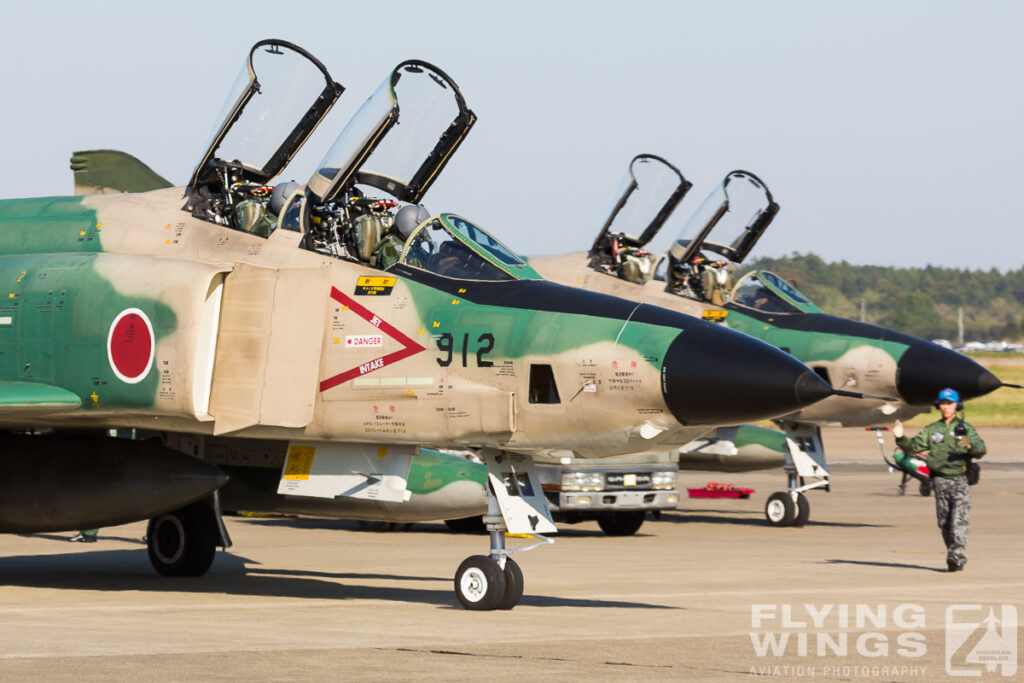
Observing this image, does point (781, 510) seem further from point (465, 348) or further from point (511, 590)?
point (465, 348)

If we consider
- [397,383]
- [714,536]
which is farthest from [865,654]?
[714,536]

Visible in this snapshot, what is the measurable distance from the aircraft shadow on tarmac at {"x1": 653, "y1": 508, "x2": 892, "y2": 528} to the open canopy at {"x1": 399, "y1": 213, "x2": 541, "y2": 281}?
11.7 metres

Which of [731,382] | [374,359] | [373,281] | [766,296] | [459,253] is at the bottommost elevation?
[731,382]

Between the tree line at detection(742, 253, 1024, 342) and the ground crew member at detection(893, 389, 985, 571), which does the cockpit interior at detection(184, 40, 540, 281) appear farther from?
the tree line at detection(742, 253, 1024, 342)

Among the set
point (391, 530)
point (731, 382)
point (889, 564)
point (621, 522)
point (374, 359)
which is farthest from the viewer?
point (391, 530)

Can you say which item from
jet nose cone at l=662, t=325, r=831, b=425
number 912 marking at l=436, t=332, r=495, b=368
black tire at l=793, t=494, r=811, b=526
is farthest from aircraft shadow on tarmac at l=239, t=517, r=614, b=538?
jet nose cone at l=662, t=325, r=831, b=425

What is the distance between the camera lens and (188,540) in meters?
15.3

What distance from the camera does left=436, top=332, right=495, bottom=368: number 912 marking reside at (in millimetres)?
11531

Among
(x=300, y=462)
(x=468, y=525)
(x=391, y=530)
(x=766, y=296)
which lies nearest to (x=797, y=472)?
(x=766, y=296)

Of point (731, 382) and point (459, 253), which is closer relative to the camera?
point (731, 382)

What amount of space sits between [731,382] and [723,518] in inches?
550

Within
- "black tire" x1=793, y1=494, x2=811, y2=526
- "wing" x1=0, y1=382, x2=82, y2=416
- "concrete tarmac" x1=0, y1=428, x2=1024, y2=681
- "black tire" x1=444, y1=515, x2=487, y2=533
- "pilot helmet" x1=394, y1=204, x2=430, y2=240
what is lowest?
"concrete tarmac" x1=0, y1=428, x2=1024, y2=681

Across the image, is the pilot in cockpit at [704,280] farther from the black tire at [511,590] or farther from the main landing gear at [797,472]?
the black tire at [511,590]

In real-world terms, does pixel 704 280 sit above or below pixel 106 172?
below
